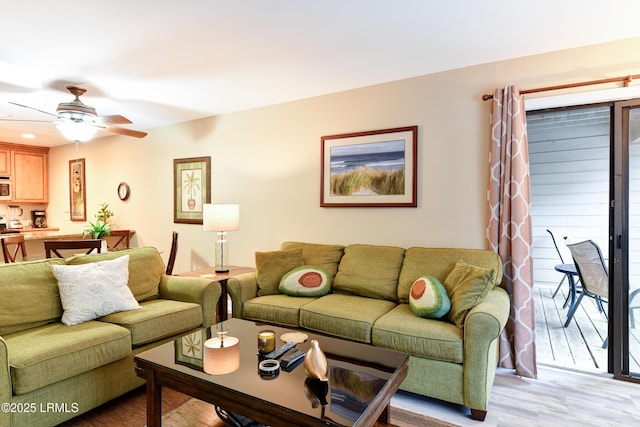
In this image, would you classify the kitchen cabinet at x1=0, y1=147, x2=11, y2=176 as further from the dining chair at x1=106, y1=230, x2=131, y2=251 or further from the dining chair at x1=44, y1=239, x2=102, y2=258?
the dining chair at x1=44, y1=239, x2=102, y2=258

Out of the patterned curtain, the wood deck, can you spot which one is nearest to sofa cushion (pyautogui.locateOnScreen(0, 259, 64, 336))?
the patterned curtain

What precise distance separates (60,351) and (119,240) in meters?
3.56

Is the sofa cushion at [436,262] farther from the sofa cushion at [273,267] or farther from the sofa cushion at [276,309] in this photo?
the sofa cushion at [273,267]

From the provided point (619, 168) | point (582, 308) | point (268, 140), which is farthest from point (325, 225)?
point (582, 308)

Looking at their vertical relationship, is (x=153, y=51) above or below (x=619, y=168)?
above

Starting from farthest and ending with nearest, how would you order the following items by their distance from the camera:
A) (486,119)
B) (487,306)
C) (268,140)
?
1. (268,140)
2. (486,119)
3. (487,306)

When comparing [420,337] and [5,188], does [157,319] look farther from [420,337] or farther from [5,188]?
[5,188]

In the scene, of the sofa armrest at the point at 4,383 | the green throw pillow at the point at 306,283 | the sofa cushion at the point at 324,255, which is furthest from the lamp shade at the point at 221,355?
the sofa cushion at the point at 324,255

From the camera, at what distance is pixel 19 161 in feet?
18.5

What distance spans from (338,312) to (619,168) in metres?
2.28

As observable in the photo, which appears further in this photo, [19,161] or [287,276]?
[19,161]

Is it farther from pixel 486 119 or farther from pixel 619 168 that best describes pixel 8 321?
pixel 619 168

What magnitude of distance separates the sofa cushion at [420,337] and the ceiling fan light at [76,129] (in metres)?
3.11

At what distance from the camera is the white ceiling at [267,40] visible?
2.01m
